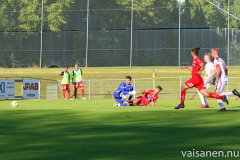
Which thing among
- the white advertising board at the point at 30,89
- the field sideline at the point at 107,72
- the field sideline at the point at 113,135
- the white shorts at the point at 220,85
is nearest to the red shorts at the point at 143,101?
the white shorts at the point at 220,85

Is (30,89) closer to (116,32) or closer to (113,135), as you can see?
(116,32)

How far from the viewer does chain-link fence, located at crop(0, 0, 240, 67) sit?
122 ft

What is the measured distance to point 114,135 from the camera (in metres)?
8.49

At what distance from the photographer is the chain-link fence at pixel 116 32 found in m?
37.1

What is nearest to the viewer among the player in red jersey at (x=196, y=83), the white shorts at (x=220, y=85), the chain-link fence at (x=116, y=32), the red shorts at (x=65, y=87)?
the white shorts at (x=220, y=85)

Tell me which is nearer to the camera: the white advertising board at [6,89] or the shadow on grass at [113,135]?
the shadow on grass at [113,135]

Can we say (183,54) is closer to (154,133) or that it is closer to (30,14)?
(30,14)

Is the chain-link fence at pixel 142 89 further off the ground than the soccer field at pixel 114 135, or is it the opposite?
the chain-link fence at pixel 142 89

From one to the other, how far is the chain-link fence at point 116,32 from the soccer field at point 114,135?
2510 centimetres

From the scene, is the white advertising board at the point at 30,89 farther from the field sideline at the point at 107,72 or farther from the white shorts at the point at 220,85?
the white shorts at the point at 220,85

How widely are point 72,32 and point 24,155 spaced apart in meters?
32.5

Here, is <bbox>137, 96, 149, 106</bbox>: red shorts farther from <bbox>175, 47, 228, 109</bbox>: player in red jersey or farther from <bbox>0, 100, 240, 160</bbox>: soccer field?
<bbox>0, 100, 240, 160</bbox>: soccer field

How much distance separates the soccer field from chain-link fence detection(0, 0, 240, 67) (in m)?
25.1
